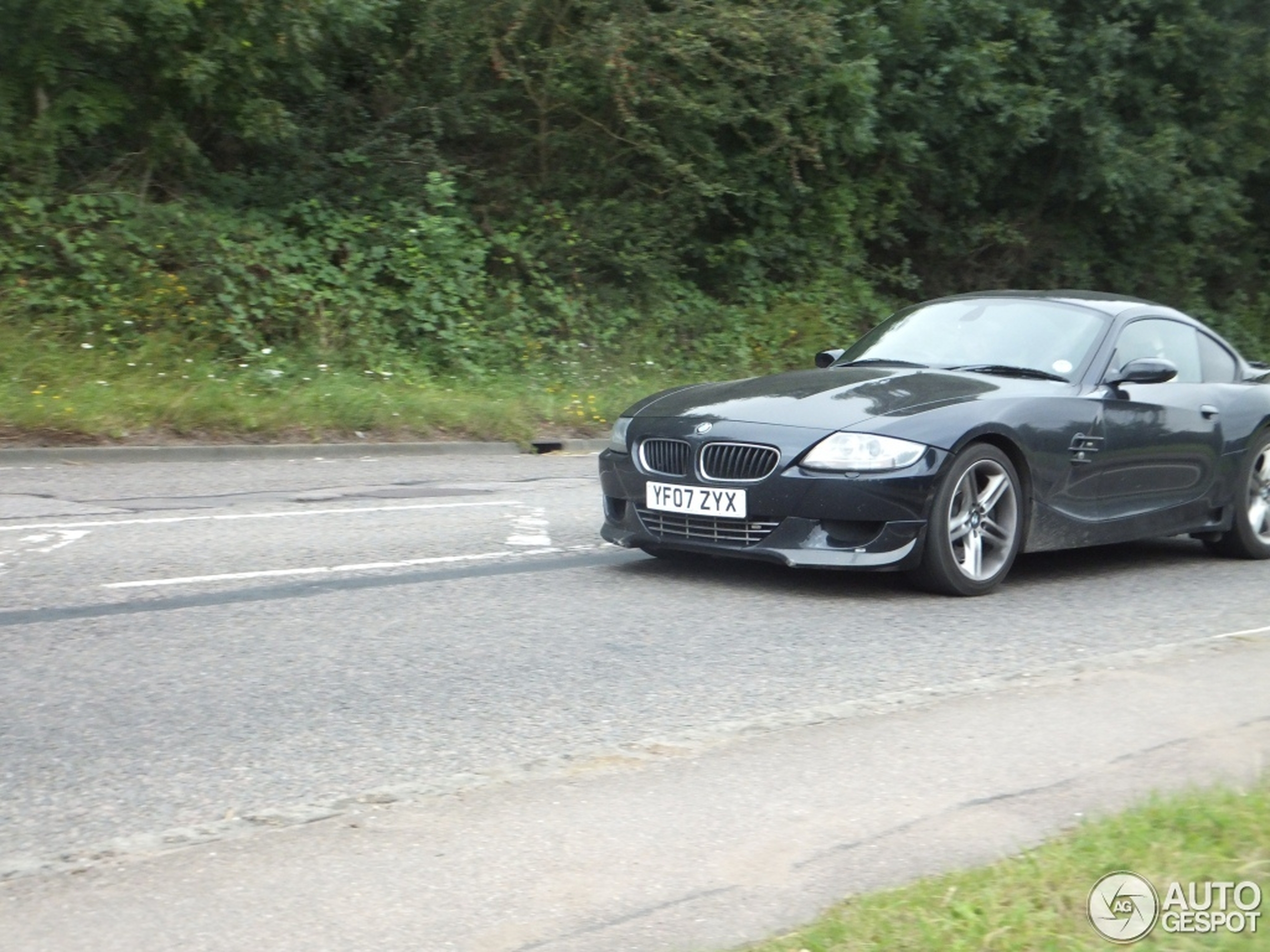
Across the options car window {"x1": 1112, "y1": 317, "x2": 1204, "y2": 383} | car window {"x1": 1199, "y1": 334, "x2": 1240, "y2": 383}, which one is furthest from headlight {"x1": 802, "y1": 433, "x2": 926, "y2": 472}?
car window {"x1": 1199, "y1": 334, "x2": 1240, "y2": 383}

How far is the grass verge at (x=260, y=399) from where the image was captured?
1366cm

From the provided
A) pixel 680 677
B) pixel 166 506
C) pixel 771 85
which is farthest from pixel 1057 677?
pixel 771 85

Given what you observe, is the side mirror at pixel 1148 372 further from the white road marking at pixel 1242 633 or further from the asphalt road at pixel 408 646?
the white road marking at pixel 1242 633

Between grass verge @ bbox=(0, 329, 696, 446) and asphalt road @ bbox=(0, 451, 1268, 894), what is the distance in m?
3.60

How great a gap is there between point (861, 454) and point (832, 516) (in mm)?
308

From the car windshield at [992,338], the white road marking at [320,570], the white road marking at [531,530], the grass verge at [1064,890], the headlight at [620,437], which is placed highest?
the car windshield at [992,338]

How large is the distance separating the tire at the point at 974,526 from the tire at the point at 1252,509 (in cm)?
212

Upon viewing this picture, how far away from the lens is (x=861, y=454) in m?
7.02

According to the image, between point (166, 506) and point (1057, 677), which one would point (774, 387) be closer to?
point (1057, 677)

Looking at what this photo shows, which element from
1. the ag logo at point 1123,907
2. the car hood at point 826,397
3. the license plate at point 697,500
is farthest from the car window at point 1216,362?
the ag logo at point 1123,907

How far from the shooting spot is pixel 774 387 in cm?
783

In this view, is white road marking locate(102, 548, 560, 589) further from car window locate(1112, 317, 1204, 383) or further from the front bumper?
car window locate(1112, 317, 1204, 383)

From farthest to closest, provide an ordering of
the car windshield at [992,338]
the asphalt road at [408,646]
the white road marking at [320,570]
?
the car windshield at [992,338], the white road marking at [320,570], the asphalt road at [408,646]

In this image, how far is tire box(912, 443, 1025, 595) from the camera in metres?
7.16
